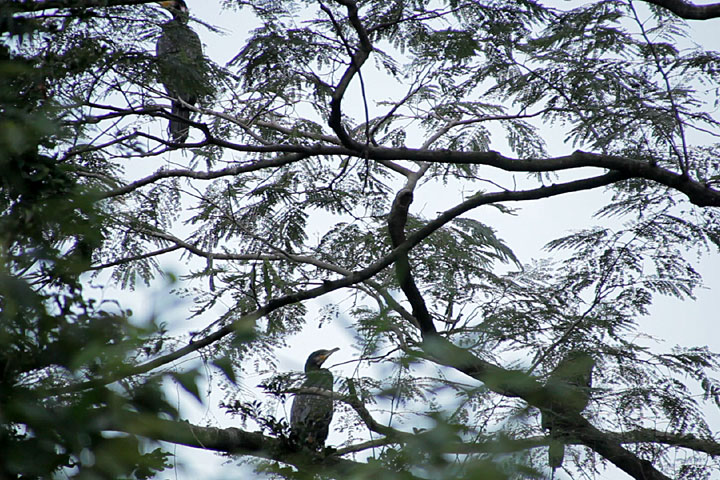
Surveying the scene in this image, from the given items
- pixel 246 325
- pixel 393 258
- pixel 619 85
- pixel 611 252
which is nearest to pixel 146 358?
pixel 246 325

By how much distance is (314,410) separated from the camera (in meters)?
3.49

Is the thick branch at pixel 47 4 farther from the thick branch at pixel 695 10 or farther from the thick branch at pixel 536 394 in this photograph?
the thick branch at pixel 695 10

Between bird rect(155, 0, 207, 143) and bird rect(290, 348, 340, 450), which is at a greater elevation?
bird rect(155, 0, 207, 143)

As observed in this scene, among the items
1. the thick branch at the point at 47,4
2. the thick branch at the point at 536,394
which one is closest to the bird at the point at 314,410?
the thick branch at the point at 536,394

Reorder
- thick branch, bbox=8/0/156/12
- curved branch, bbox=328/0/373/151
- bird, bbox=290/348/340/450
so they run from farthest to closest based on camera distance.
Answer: curved branch, bbox=328/0/373/151
bird, bbox=290/348/340/450
thick branch, bbox=8/0/156/12

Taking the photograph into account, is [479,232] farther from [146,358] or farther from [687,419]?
[146,358]

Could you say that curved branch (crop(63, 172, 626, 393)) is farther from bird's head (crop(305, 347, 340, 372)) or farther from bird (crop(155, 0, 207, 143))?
bird's head (crop(305, 347, 340, 372))

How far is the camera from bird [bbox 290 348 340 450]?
210 centimetres

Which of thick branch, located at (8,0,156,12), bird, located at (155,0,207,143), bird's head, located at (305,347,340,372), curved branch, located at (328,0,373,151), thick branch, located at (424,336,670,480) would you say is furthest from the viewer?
bird's head, located at (305,347,340,372)

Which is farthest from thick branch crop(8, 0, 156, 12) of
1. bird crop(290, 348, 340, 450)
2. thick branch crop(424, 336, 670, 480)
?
bird crop(290, 348, 340, 450)

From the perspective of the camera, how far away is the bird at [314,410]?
2100 mm

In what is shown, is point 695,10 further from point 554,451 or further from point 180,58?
point 554,451

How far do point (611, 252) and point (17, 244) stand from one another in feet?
13.8

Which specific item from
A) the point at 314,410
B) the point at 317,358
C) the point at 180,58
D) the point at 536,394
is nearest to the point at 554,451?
the point at 536,394
